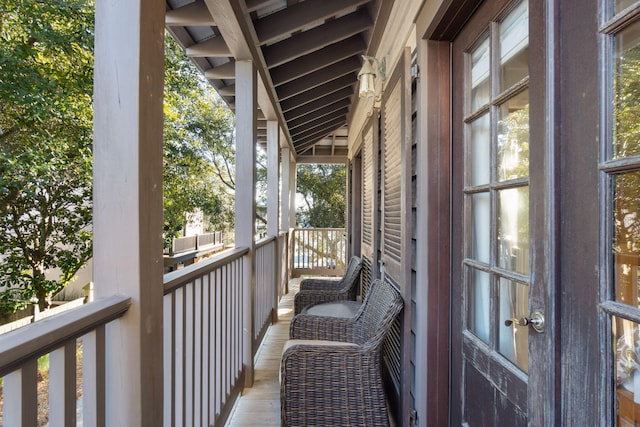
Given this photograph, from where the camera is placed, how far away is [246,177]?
8.73 ft

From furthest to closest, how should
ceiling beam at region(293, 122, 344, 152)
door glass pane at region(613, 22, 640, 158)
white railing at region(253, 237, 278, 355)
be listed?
1. ceiling beam at region(293, 122, 344, 152)
2. white railing at region(253, 237, 278, 355)
3. door glass pane at region(613, 22, 640, 158)

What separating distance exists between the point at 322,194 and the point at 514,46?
12.9 m

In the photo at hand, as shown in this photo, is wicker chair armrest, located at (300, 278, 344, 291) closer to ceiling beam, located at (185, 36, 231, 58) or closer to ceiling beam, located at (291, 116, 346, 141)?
ceiling beam, located at (185, 36, 231, 58)

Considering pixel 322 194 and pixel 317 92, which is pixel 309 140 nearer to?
pixel 317 92

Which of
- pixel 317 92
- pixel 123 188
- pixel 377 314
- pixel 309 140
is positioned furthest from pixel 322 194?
pixel 123 188

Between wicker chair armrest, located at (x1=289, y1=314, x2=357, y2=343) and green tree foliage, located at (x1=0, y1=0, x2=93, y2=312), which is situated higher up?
green tree foliage, located at (x1=0, y1=0, x2=93, y2=312)

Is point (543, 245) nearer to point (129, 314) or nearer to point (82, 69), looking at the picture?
point (129, 314)

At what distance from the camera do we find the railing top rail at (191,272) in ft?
4.43

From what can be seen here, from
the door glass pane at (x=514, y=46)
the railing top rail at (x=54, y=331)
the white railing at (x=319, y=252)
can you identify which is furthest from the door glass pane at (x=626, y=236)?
the white railing at (x=319, y=252)

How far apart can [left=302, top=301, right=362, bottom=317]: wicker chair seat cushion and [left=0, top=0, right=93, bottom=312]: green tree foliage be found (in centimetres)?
324

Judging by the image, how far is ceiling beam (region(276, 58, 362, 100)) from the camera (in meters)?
3.90

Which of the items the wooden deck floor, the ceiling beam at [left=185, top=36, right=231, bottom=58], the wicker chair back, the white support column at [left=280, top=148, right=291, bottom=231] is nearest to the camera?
the wicker chair back

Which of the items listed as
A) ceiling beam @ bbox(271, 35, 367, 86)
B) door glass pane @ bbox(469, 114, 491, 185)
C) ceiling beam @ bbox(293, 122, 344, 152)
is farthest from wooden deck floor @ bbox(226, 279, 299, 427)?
ceiling beam @ bbox(293, 122, 344, 152)

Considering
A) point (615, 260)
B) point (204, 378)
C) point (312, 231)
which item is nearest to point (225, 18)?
point (204, 378)
